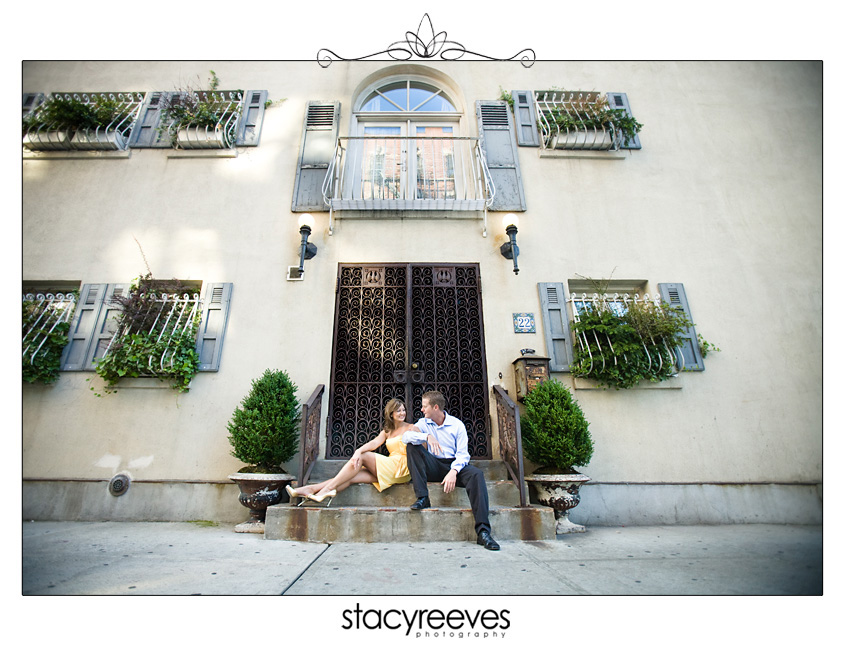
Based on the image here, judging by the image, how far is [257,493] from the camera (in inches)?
132

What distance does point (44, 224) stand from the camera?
16.4 ft

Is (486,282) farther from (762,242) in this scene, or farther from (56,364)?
(56,364)

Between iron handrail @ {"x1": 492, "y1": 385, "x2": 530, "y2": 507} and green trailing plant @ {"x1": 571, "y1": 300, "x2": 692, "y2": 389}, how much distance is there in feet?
3.13

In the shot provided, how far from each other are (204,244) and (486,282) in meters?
3.50

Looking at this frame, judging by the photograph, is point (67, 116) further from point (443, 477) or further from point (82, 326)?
point (443, 477)

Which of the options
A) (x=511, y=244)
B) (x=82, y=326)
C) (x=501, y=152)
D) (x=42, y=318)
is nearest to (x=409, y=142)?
(x=501, y=152)

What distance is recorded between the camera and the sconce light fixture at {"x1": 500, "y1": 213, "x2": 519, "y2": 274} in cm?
471

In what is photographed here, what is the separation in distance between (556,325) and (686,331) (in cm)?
146

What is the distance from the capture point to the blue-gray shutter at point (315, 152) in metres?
5.14

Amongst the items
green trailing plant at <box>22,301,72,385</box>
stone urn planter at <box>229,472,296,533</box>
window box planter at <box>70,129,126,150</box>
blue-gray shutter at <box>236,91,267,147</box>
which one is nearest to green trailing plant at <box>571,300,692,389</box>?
stone urn planter at <box>229,472,296,533</box>

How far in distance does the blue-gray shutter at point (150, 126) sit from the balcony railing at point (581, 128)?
206 inches

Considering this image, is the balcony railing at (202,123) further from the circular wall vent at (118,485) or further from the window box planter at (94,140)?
the circular wall vent at (118,485)

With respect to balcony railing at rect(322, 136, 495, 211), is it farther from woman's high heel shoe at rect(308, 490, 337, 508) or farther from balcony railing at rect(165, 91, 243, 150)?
woman's high heel shoe at rect(308, 490, 337, 508)
